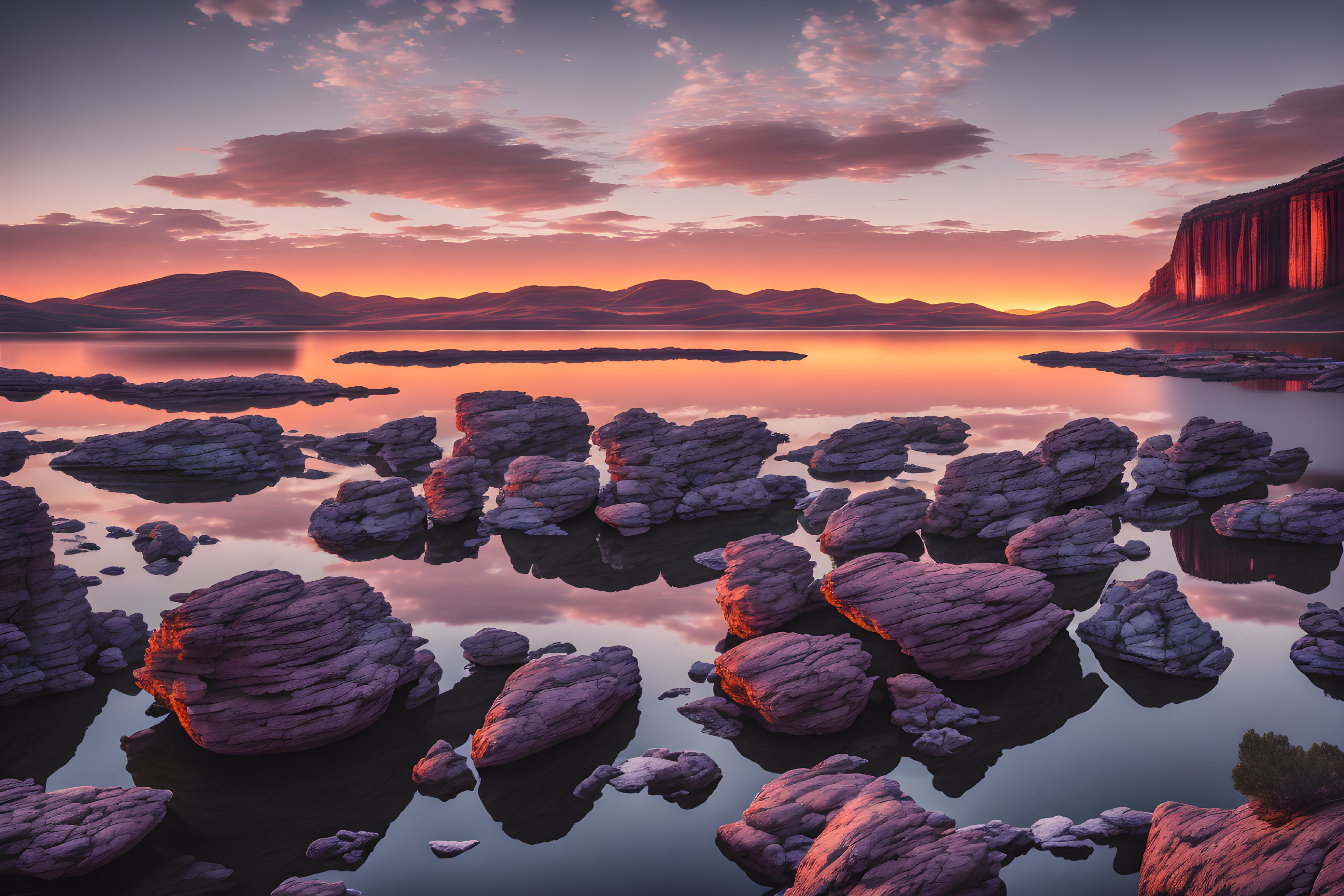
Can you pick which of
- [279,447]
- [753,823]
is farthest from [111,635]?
[279,447]

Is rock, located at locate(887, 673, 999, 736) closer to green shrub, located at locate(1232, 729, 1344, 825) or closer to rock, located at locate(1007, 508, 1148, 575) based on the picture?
green shrub, located at locate(1232, 729, 1344, 825)

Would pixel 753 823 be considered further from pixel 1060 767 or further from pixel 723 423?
pixel 723 423

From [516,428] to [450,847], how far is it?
3705 cm

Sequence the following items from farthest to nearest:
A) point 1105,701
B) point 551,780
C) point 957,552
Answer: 1. point 957,552
2. point 1105,701
3. point 551,780

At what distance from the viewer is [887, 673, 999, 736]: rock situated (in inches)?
631

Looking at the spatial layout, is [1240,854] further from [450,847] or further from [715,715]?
[450,847]

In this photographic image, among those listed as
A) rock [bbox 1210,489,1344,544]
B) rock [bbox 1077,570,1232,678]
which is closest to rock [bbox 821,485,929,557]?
rock [bbox 1077,570,1232,678]

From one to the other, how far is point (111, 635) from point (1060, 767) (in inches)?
936

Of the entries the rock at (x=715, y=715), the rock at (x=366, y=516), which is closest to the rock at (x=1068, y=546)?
the rock at (x=715, y=715)

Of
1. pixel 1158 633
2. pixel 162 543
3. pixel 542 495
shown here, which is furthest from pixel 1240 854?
pixel 162 543

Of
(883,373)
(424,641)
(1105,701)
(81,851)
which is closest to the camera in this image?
(81,851)

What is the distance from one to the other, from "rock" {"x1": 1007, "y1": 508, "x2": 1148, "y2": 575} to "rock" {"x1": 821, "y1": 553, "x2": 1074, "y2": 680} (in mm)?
5353

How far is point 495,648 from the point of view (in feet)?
63.3

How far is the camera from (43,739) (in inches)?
638
